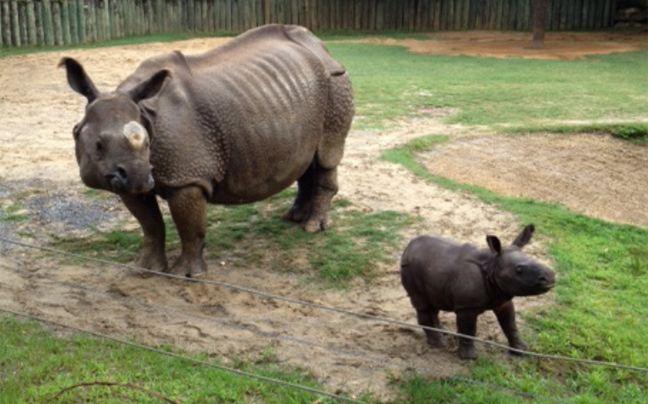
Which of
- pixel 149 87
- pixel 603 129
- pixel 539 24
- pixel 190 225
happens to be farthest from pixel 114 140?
pixel 539 24

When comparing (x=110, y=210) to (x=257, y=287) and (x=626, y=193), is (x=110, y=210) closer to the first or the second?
(x=257, y=287)

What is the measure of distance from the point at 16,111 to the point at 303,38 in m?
7.22

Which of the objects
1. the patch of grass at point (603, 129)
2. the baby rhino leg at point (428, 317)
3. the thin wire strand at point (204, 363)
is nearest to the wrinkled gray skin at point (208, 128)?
the thin wire strand at point (204, 363)

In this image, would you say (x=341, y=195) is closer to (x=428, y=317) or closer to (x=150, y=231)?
(x=150, y=231)

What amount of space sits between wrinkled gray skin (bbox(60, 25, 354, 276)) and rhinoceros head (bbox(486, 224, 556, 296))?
2.17 meters

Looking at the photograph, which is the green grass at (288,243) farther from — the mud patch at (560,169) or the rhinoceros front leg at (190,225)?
the mud patch at (560,169)

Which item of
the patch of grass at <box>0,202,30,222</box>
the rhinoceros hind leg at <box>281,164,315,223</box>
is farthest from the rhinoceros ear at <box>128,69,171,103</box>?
the patch of grass at <box>0,202,30,222</box>

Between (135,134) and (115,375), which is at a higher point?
(135,134)

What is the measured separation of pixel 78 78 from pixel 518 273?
3.00 m

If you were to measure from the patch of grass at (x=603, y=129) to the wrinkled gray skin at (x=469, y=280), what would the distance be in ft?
22.6

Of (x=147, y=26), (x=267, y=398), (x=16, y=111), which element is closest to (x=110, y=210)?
(x=267, y=398)

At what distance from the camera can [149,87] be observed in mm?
5652

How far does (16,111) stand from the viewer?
12930 millimetres

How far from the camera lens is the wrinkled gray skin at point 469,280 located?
485 centimetres
